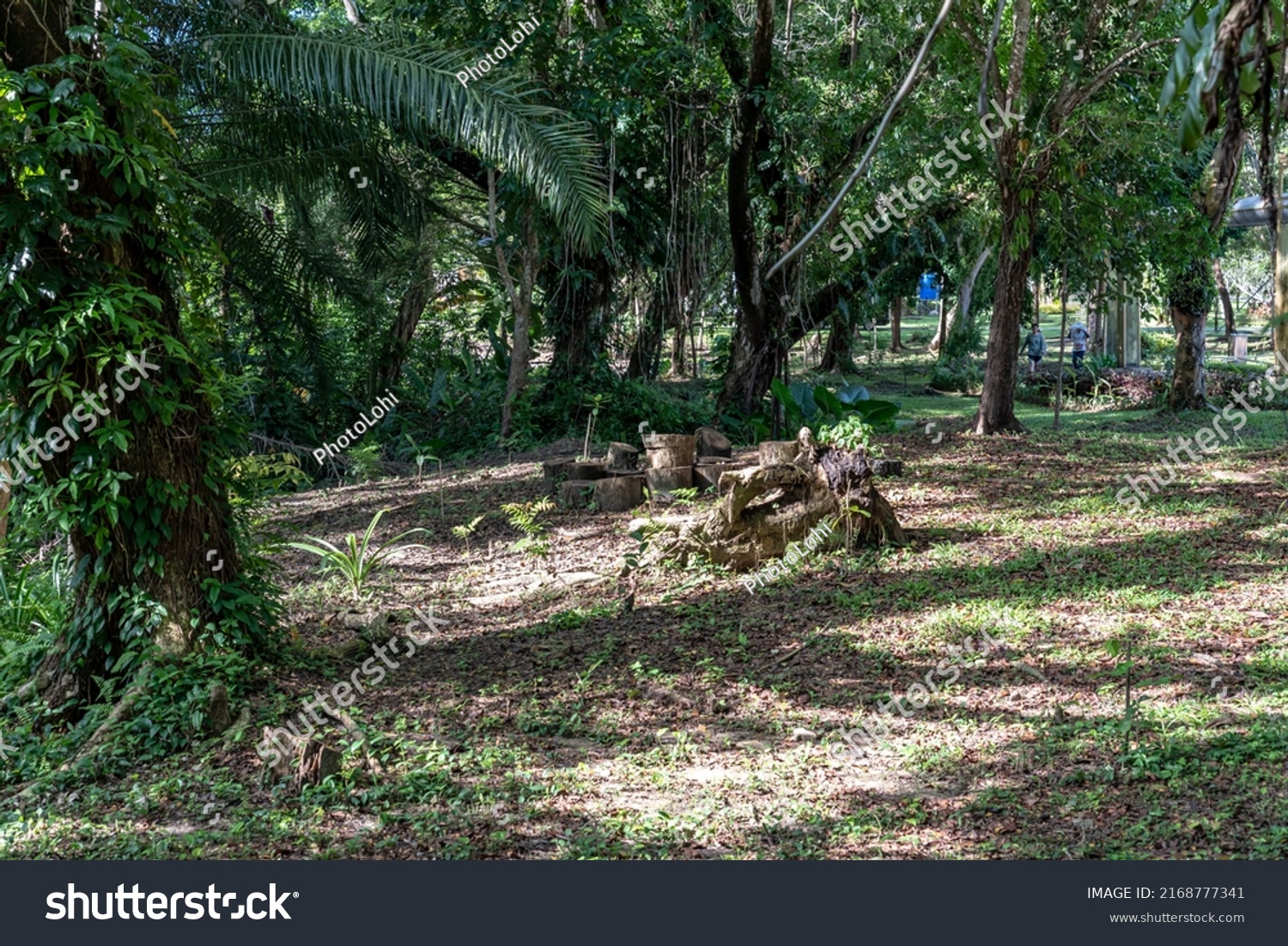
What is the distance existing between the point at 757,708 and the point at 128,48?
4227 millimetres

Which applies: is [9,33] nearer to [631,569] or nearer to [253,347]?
[631,569]

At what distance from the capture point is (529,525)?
9.46 meters

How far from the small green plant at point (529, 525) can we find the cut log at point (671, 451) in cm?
97

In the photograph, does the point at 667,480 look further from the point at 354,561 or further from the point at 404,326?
the point at 404,326

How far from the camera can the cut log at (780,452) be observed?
30.7ft

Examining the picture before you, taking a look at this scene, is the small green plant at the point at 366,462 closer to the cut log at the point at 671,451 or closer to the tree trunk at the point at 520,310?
the tree trunk at the point at 520,310

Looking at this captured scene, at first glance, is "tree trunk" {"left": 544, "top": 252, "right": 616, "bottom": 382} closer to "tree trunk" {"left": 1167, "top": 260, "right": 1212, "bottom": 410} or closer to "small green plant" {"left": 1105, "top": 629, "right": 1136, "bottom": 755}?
"tree trunk" {"left": 1167, "top": 260, "right": 1212, "bottom": 410}

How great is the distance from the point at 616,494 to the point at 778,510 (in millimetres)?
2102

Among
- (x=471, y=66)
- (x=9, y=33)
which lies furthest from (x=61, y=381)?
(x=471, y=66)

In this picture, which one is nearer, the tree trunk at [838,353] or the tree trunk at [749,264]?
the tree trunk at [749,264]

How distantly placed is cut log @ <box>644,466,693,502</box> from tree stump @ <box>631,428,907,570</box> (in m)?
1.51

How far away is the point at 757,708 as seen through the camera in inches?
241

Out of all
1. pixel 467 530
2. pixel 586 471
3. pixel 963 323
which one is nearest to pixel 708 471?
pixel 586 471

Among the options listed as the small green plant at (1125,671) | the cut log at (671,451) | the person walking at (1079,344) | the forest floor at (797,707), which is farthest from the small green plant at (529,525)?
the person walking at (1079,344)
